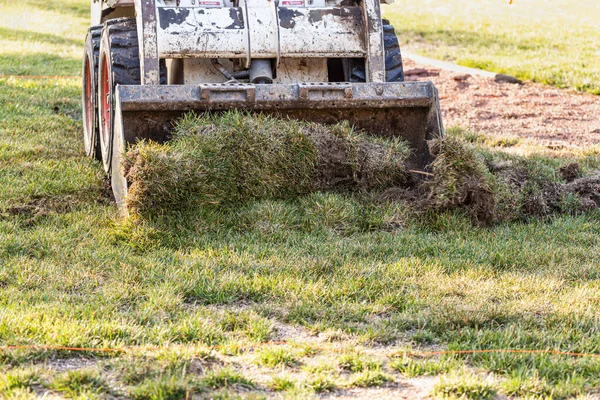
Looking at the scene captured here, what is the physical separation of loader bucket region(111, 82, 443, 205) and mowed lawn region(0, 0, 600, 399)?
612 mm

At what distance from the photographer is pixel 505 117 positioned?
9.91 m

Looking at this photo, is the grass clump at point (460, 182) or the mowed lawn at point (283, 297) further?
the grass clump at point (460, 182)

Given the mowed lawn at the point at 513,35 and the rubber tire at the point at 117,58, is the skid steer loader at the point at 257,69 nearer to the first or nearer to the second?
the rubber tire at the point at 117,58

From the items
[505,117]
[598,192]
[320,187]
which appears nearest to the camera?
[320,187]

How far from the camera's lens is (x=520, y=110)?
10.2 m

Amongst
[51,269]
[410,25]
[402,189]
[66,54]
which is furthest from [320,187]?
[410,25]

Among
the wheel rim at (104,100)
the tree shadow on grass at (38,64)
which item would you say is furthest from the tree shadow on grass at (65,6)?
the wheel rim at (104,100)

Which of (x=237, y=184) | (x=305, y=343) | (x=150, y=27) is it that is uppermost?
(x=150, y=27)

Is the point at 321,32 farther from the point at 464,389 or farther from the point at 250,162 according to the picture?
the point at 464,389

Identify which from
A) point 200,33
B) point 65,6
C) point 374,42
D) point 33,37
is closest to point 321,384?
point 200,33

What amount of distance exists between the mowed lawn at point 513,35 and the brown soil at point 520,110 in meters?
0.68

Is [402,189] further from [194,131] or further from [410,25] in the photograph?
[410,25]

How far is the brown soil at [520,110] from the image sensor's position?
9.08 m

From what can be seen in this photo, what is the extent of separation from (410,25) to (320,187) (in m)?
13.7
